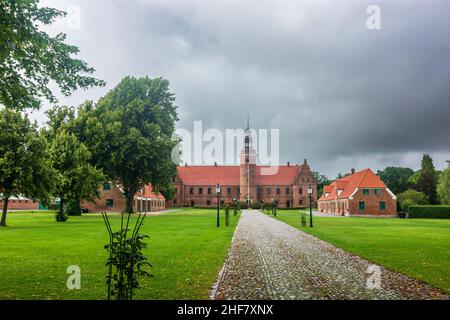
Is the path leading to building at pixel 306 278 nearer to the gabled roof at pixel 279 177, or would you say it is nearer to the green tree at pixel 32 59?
the green tree at pixel 32 59

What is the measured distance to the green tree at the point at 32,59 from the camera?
9491mm

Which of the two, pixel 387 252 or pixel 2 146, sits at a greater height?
pixel 2 146

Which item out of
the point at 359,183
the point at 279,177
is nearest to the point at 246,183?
the point at 279,177

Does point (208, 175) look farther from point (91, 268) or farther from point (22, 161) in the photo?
point (91, 268)

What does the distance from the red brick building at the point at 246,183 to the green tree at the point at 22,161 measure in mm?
79702

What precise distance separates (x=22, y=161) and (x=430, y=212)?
53.5 metres

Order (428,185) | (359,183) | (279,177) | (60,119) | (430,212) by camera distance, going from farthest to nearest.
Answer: (279,177) < (428,185) < (359,183) < (430,212) < (60,119)

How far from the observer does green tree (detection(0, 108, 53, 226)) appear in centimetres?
2745

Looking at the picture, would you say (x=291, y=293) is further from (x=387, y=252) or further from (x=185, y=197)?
(x=185, y=197)

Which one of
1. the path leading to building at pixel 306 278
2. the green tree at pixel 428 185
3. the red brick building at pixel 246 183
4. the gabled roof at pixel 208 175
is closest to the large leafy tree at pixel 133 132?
the path leading to building at pixel 306 278

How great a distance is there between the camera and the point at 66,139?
36875 millimetres

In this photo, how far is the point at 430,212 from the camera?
58.0 meters

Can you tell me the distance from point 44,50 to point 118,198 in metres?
56.2
